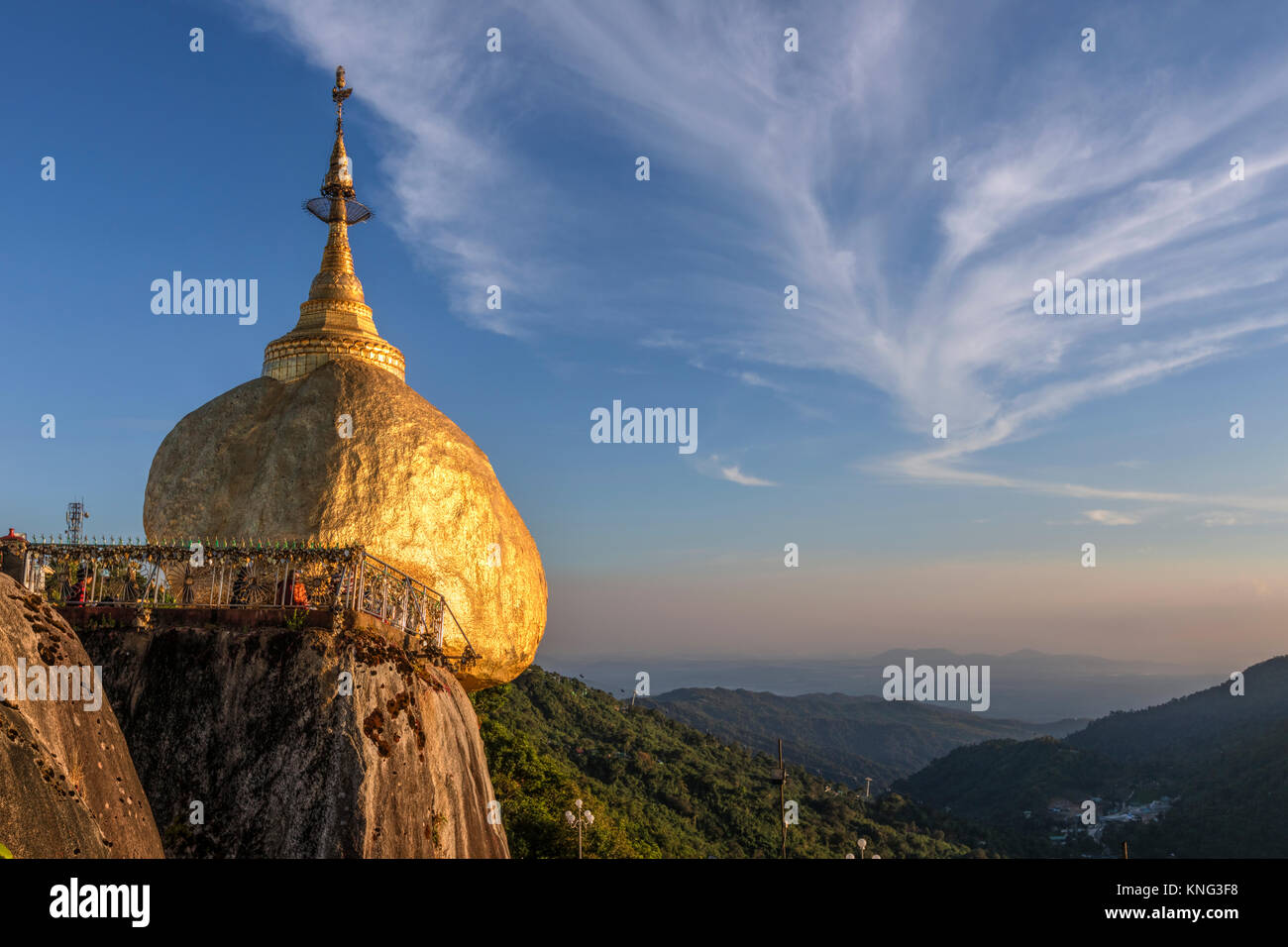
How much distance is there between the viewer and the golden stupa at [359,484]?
755 inches

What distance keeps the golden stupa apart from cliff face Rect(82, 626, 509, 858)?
3363mm

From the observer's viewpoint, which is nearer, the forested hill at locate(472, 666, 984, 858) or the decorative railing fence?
the decorative railing fence

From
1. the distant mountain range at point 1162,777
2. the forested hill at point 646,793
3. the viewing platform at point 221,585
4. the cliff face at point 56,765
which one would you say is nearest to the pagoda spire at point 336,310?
the viewing platform at point 221,585

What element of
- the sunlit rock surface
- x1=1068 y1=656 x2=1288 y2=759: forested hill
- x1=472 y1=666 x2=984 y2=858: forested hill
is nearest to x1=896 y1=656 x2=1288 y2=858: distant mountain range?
x1=1068 y1=656 x2=1288 y2=759: forested hill

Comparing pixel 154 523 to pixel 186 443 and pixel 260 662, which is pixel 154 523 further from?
pixel 260 662

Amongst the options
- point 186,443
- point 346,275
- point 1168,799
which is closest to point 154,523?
point 186,443

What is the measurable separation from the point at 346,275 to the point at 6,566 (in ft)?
37.8

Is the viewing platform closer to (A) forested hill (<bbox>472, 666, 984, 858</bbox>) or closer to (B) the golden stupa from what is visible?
(B) the golden stupa

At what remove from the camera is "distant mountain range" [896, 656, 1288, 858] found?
7269 centimetres

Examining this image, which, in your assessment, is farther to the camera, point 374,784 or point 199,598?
point 199,598

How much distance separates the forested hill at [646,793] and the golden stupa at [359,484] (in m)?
11.0

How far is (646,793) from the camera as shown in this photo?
50500 mm
